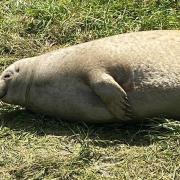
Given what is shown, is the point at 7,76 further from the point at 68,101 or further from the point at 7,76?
the point at 68,101

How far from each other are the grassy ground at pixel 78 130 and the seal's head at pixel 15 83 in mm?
189

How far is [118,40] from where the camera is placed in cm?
689

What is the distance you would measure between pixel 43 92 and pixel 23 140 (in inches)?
28.3

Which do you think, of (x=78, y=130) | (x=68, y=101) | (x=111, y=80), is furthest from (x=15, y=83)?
(x=111, y=80)

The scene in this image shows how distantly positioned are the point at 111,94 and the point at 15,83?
1568 millimetres

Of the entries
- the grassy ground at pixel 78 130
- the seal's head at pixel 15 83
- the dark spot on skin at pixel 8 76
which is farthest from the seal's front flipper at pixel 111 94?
the dark spot on skin at pixel 8 76

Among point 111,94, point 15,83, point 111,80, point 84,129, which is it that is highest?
point 111,80

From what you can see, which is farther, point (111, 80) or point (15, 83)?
point (15, 83)

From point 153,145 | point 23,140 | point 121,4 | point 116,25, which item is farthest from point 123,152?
point 121,4

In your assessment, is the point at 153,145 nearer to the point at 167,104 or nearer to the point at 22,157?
the point at 167,104

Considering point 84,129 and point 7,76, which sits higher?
point 7,76

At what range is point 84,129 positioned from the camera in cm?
671

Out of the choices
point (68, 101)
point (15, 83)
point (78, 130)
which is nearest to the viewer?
point (78, 130)

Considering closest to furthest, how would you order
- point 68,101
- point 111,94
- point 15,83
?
point 111,94, point 68,101, point 15,83
